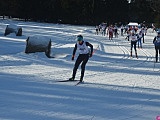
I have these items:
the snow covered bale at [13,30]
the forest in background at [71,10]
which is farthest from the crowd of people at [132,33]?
the forest in background at [71,10]

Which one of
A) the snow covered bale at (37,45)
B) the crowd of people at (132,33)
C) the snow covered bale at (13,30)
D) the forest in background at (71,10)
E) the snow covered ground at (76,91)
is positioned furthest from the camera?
the forest in background at (71,10)

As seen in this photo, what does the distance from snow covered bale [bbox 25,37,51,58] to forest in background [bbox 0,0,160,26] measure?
1740 inches

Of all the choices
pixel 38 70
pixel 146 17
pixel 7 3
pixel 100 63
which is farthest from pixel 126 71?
pixel 146 17

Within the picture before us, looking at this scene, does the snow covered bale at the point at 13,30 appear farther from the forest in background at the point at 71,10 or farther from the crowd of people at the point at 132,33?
the forest in background at the point at 71,10

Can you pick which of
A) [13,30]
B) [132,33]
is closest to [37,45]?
[132,33]

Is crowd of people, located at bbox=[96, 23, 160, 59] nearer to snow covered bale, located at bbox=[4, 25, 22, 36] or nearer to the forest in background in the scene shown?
snow covered bale, located at bbox=[4, 25, 22, 36]

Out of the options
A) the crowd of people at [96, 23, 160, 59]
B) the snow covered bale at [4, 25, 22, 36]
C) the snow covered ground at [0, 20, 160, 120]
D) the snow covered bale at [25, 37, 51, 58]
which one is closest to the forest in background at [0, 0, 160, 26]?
the crowd of people at [96, 23, 160, 59]

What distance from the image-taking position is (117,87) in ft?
36.3

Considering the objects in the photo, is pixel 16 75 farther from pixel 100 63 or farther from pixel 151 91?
pixel 100 63

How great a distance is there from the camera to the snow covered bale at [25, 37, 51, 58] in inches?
741

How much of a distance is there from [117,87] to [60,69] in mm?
4175

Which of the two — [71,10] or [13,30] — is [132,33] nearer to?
[13,30]

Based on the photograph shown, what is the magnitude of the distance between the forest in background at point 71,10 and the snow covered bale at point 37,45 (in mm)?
44188

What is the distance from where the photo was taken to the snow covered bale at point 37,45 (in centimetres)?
1883
